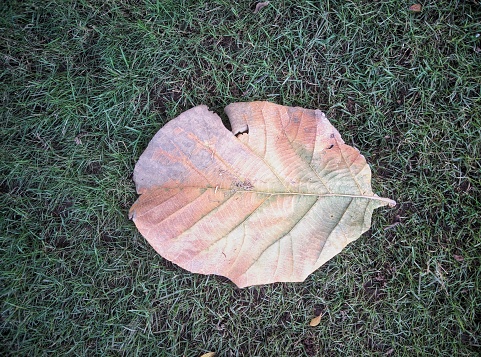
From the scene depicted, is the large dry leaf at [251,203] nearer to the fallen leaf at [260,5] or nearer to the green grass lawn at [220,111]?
the green grass lawn at [220,111]

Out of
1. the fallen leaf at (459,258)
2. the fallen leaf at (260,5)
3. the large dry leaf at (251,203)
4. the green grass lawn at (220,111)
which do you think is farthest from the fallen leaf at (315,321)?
the fallen leaf at (260,5)

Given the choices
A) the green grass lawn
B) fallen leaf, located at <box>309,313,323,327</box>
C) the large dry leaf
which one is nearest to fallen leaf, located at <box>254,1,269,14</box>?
the green grass lawn

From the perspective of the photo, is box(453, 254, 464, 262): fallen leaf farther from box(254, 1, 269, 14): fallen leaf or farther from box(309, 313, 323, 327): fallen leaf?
box(254, 1, 269, 14): fallen leaf

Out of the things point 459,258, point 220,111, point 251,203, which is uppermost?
point 220,111

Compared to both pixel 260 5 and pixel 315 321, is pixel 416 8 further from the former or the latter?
A: pixel 315 321

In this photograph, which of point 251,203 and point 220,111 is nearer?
point 251,203

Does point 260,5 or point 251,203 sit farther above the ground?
point 260,5

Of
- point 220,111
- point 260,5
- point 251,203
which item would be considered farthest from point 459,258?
point 260,5

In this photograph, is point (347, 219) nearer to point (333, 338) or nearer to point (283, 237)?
point (283, 237)
